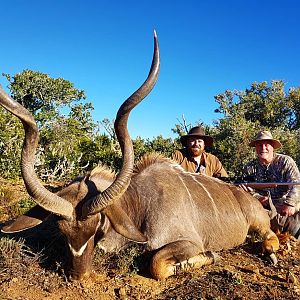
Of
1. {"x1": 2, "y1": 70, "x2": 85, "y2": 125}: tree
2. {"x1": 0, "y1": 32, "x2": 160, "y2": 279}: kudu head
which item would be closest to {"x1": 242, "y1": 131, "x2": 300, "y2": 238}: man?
{"x1": 0, "y1": 32, "x2": 160, "y2": 279}: kudu head

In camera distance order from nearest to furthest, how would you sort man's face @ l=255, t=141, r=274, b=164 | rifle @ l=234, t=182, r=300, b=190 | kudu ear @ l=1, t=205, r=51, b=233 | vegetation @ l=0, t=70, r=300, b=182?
kudu ear @ l=1, t=205, r=51, b=233, rifle @ l=234, t=182, r=300, b=190, man's face @ l=255, t=141, r=274, b=164, vegetation @ l=0, t=70, r=300, b=182

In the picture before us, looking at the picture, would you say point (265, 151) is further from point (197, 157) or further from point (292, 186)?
point (197, 157)

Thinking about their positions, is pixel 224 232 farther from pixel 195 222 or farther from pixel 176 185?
pixel 176 185

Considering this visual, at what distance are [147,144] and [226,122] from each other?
290cm

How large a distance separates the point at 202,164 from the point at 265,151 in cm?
114

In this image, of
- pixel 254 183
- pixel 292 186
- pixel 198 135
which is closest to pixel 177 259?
pixel 254 183

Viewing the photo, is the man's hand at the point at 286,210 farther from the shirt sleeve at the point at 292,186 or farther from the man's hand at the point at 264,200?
the man's hand at the point at 264,200

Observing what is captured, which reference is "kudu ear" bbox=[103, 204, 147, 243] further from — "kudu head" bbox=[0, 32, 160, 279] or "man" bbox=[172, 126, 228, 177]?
"man" bbox=[172, 126, 228, 177]

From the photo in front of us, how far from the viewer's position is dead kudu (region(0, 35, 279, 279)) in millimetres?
3449

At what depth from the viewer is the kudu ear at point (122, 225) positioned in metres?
3.64

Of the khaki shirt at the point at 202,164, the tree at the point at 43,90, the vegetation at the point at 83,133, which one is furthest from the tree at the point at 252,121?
the tree at the point at 43,90

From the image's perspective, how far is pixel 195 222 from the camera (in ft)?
14.8

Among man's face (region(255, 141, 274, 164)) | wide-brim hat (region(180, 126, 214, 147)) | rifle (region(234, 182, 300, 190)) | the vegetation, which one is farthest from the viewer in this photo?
the vegetation

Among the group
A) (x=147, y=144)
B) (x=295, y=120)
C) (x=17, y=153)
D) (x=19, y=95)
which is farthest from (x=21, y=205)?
(x=295, y=120)
